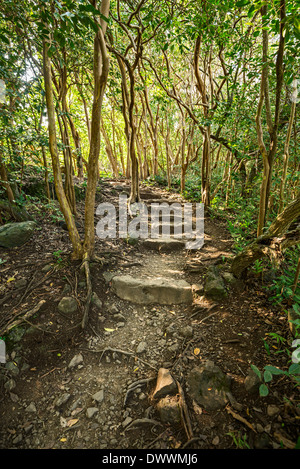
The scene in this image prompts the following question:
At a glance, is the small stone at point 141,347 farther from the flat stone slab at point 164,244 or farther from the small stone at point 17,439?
the flat stone slab at point 164,244

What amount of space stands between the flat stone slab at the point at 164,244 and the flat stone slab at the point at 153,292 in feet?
5.54

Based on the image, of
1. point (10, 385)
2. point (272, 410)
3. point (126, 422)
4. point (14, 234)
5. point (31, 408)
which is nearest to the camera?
point (272, 410)

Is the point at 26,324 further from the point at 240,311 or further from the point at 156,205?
the point at 156,205

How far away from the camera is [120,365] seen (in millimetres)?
2666

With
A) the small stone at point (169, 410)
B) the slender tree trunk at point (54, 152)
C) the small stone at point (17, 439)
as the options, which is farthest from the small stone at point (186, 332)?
the slender tree trunk at point (54, 152)

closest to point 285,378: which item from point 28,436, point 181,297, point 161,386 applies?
Answer: point 161,386

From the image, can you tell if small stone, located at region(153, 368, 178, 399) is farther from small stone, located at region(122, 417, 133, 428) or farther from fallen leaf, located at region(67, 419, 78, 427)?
fallen leaf, located at region(67, 419, 78, 427)

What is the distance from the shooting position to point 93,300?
334cm

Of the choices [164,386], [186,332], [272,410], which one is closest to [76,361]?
[164,386]

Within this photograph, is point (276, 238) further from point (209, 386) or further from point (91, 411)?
point (91, 411)

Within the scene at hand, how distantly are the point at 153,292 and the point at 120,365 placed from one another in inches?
49.6

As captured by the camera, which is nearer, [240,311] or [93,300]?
[240,311]

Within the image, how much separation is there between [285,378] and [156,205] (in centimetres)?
657

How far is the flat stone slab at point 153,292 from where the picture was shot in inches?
Result: 141
